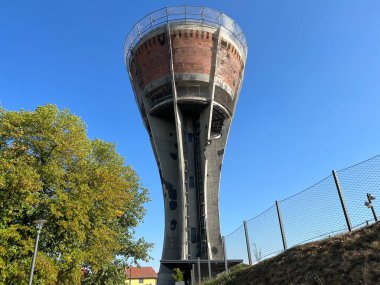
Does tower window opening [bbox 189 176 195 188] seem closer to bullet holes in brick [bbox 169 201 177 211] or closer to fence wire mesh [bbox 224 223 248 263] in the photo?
bullet holes in brick [bbox 169 201 177 211]

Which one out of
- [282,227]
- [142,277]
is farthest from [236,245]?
[142,277]

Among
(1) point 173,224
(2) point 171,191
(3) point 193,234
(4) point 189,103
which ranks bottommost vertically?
(3) point 193,234

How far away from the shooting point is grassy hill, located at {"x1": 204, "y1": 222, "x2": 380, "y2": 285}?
6.45 m

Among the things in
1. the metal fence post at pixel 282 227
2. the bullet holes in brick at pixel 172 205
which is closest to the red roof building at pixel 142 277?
the bullet holes in brick at pixel 172 205

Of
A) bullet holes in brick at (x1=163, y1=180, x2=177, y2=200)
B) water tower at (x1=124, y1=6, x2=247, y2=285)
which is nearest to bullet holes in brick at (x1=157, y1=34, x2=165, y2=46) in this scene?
water tower at (x1=124, y1=6, x2=247, y2=285)

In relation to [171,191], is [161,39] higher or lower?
higher

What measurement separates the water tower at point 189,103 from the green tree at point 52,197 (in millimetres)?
15647

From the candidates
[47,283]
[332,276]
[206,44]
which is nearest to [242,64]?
[206,44]

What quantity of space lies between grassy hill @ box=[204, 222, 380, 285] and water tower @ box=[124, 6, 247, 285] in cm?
2255

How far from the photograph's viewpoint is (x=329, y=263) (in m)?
7.33

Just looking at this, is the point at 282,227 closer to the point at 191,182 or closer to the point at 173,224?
the point at 173,224

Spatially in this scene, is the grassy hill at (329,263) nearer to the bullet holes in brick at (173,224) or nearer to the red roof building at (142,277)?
the bullet holes in brick at (173,224)

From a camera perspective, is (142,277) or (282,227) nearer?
(282,227)

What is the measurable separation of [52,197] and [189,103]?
2098cm
